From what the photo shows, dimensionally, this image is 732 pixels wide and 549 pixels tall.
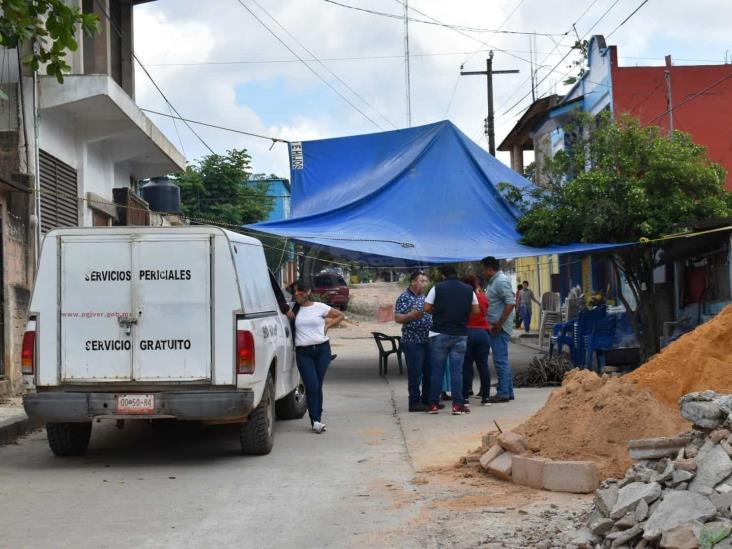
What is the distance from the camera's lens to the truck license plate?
27.6 ft

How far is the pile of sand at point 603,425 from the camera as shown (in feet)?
25.0

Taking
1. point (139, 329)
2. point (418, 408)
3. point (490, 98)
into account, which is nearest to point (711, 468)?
point (139, 329)

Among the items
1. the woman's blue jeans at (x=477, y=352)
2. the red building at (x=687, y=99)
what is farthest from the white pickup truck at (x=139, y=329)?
the red building at (x=687, y=99)

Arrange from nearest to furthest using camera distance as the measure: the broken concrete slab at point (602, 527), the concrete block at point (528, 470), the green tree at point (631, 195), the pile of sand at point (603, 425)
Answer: the broken concrete slab at point (602, 527) < the concrete block at point (528, 470) < the pile of sand at point (603, 425) < the green tree at point (631, 195)

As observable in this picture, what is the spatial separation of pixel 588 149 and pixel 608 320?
10.9ft

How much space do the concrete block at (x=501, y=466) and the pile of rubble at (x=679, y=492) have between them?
4.49ft

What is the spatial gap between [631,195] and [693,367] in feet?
→ 25.7

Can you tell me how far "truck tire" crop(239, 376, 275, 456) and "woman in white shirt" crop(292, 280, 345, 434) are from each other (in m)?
1.20

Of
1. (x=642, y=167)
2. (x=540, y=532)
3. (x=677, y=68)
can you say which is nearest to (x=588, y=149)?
(x=642, y=167)

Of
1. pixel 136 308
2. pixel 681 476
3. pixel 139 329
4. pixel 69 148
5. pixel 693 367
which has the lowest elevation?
pixel 681 476

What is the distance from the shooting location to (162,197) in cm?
2161

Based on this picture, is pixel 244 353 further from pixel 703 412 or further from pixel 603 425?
pixel 703 412

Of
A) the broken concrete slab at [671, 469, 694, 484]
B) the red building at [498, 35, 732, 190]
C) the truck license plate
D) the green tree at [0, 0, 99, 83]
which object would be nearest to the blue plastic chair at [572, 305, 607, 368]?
the red building at [498, 35, 732, 190]

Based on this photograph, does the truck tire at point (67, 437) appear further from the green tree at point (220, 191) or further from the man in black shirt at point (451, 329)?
the green tree at point (220, 191)
